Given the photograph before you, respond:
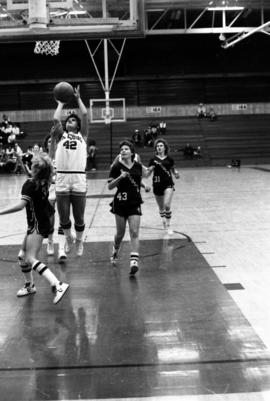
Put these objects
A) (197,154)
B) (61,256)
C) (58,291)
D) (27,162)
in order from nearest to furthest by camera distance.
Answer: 1. (58,291)
2. (61,256)
3. (27,162)
4. (197,154)

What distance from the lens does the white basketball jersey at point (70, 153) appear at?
612 cm

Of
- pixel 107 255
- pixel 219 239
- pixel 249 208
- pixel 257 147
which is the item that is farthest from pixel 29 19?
pixel 257 147

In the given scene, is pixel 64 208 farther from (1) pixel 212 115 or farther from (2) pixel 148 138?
(1) pixel 212 115

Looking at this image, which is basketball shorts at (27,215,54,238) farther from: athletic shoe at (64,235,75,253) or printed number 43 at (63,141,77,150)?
athletic shoe at (64,235,75,253)

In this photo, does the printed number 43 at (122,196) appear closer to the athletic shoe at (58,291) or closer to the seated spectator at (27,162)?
the seated spectator at (27,162)

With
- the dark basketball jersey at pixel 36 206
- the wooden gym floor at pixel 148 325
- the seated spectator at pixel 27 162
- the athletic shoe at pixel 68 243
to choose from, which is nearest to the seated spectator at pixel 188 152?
the seated spectator at pixel 27 162

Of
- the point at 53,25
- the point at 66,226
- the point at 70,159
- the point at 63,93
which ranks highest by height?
the point at 53,25

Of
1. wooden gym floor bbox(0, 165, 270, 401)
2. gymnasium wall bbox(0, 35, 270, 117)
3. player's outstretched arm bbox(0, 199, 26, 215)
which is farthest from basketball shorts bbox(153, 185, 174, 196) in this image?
gymnasium wall bbox(0, 35, 270, 117)

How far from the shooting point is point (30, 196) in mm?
5027

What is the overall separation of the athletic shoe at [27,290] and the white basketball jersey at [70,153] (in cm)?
154

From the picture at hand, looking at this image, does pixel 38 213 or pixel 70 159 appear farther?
pixel 70 159

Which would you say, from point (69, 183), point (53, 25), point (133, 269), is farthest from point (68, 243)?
point (53, 25)

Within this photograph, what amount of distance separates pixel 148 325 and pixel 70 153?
8.55 feet

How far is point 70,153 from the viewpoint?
6133 mm
